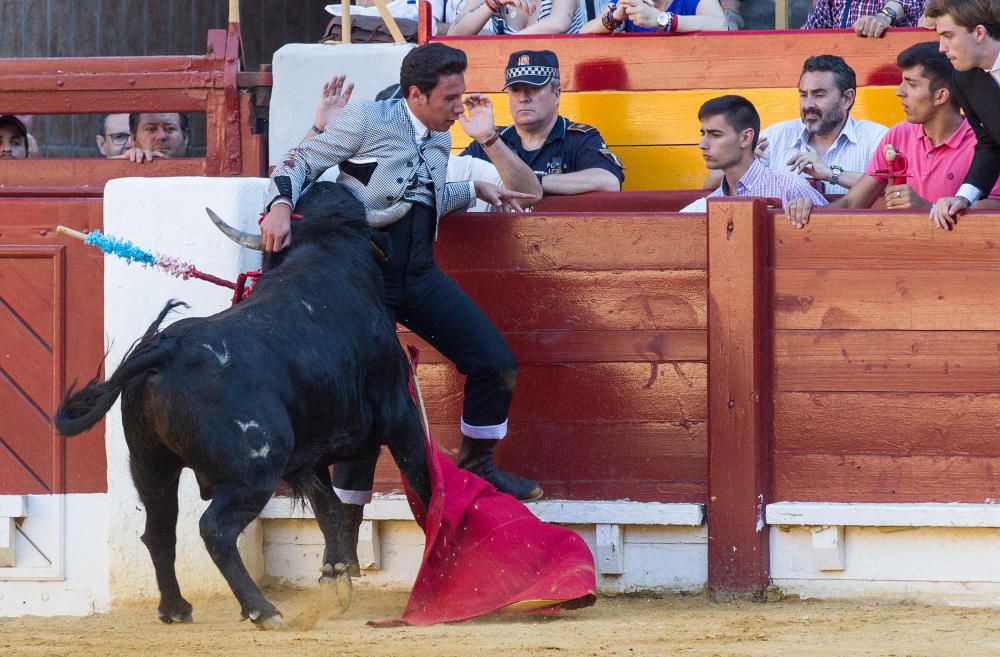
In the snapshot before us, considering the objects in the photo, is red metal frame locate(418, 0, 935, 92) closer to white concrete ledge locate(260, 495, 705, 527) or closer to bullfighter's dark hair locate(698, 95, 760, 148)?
bullfighter's dark hair locate(698, 95, 760, 148)

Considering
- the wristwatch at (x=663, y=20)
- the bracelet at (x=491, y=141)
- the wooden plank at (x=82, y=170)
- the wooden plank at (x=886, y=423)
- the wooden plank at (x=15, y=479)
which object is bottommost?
the wooden plank at (x=15, y=479)

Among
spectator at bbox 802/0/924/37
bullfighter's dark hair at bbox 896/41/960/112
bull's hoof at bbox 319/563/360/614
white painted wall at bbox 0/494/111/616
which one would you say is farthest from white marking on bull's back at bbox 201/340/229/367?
spectator at bbox 802/0/924/37

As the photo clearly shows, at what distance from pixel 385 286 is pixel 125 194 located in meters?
0.97

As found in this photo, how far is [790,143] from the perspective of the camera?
19.3 ft

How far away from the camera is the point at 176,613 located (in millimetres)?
4285

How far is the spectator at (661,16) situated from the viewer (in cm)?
639

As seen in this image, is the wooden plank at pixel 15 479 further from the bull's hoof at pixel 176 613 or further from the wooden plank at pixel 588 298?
the wooden plank at pixel 588 298

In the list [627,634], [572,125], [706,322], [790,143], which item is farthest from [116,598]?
[790,143]

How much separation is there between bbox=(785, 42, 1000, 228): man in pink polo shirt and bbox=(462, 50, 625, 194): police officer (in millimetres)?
1050

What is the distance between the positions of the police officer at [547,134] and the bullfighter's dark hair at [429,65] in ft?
3.70

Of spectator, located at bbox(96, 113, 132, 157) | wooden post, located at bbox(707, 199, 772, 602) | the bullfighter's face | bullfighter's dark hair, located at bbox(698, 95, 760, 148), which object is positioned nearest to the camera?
the bullfighter's face

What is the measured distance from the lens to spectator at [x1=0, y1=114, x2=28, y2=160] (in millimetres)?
6943

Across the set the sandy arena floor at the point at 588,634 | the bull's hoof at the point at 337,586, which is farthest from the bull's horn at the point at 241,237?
the sandy arena floor at the point at 588,634

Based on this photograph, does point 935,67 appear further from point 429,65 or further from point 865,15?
point 865,15
